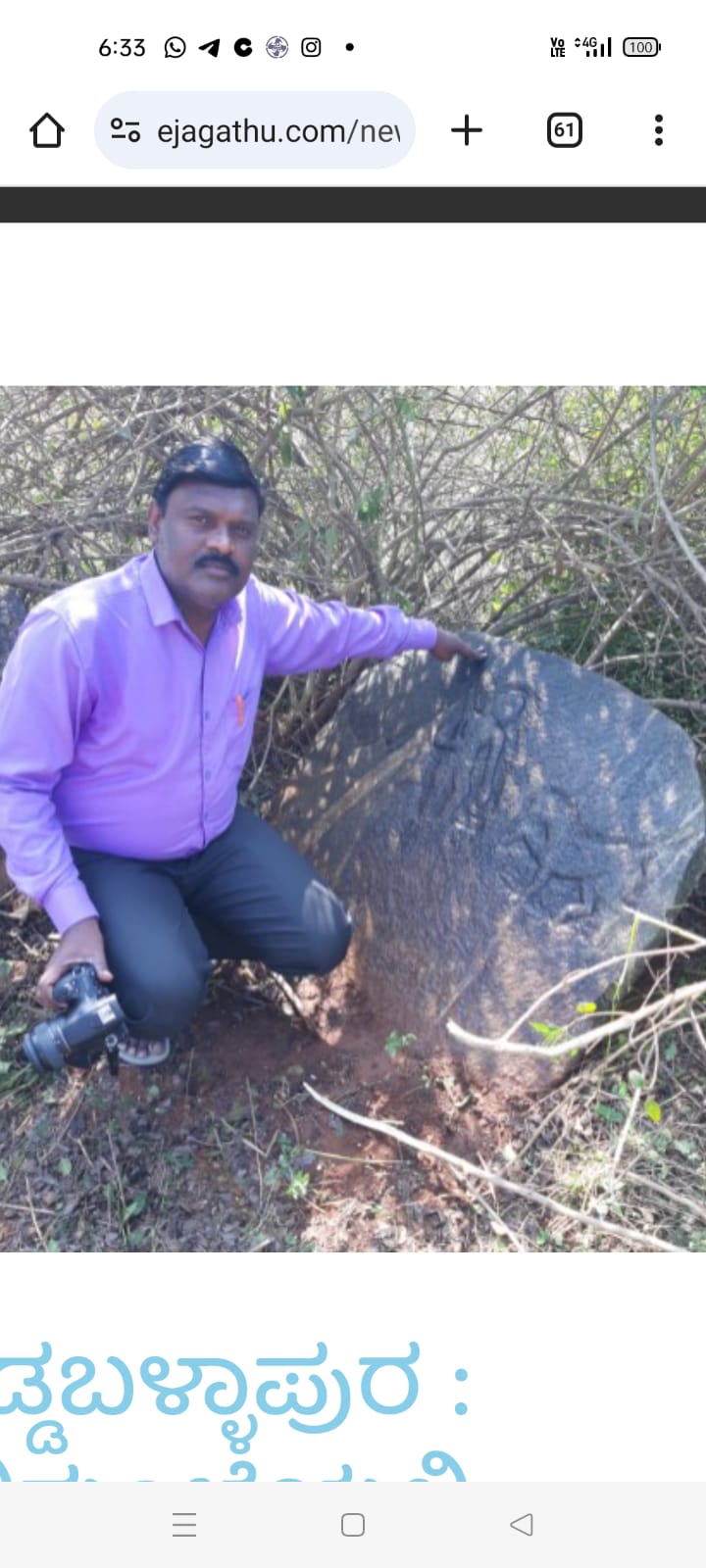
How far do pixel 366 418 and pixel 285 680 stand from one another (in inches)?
34.9

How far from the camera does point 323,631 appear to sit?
3152mm

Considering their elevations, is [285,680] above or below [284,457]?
below

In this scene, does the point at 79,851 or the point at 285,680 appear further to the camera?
the point at 285,680

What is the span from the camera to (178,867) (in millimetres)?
3121

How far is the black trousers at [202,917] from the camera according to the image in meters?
2.89

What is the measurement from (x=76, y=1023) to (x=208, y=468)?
1.28 metres
